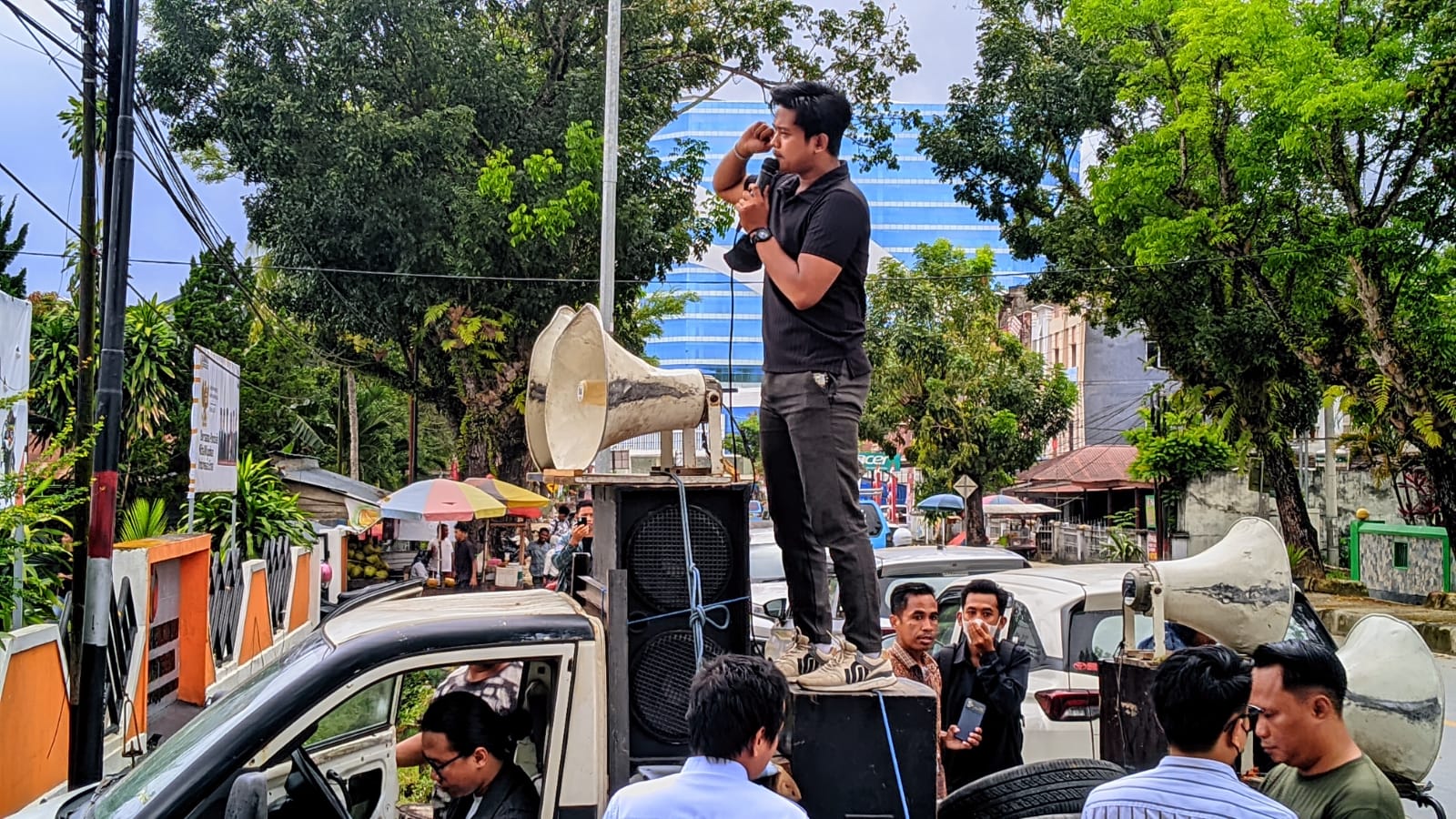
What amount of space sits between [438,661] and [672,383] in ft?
3.93

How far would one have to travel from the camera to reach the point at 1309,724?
10.5 feet

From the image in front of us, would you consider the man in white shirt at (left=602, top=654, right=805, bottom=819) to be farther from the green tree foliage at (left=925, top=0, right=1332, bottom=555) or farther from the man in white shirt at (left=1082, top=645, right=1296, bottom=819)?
the green tree foliage at (left=925, top=0, right=1332, bottom=555)

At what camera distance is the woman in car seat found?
3322 millimetres

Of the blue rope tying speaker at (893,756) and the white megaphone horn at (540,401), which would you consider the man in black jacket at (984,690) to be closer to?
the blue rope tying speaker at (893,756)

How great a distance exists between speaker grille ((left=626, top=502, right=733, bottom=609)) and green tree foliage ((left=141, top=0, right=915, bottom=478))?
708 inches

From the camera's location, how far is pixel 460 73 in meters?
22.3

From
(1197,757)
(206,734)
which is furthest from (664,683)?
(1197,757)

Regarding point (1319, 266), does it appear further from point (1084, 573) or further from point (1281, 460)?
point (1084, 573)

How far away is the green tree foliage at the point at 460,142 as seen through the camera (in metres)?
21.2

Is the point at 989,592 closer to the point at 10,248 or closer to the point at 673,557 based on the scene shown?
the point at 673,557

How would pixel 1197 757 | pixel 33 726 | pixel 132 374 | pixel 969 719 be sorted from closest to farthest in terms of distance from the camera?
pixel 1197 757 < pixel 969 719 < pixel 33 726 < pixel 132 374

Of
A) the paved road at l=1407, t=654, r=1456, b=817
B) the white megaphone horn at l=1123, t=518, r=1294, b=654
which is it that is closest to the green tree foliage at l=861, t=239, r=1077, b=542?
the paved road at l=1407, t=654, r=1456, b=817

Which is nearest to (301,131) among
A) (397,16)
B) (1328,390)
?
(397,16)

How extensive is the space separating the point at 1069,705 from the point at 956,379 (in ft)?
87.2
